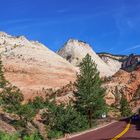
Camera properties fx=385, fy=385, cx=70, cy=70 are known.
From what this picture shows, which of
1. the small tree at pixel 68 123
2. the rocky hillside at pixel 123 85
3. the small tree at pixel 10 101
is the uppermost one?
the rocky hillside at pixel 123 85

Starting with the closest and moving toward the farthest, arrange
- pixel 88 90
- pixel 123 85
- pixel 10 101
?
pixel 88 90, pixel 10 101, pixel 123 85

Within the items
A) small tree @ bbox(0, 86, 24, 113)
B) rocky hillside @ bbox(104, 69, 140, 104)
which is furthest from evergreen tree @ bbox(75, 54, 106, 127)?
rocky hillside @ bbox(104, 69, 140, 104)

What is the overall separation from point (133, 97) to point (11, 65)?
2812 inches

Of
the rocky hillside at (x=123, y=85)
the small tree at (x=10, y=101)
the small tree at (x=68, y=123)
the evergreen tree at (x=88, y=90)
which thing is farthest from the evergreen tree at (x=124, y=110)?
the small tree at (x=68, y=123)

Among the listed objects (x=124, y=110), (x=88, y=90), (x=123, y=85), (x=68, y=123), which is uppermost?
(x=123, y=85)

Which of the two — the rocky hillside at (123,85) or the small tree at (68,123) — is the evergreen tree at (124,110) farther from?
the small tree at (68,123)

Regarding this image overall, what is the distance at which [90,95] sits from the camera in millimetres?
60250

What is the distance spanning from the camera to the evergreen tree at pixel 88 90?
60.7m

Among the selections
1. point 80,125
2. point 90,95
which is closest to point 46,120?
point 90,95

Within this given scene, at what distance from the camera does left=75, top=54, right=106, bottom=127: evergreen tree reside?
60.7 meters

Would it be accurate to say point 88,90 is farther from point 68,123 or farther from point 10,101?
point 10,101

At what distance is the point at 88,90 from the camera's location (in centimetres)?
6066

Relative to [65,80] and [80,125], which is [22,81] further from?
[80,125]

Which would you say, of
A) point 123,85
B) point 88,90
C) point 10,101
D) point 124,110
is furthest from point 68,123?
point 123,85
